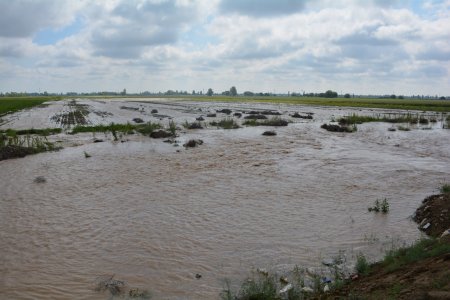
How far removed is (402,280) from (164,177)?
467 inches

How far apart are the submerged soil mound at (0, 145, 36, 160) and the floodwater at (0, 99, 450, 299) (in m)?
0.57

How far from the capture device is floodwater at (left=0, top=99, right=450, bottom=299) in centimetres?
791

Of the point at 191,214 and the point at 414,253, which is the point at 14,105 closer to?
the point at 191,214

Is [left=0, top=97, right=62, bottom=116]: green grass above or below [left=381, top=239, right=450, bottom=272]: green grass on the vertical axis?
above

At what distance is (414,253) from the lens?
690 cm

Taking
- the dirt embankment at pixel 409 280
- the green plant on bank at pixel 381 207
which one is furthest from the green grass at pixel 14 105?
the dirt embankment at pixel 409 280

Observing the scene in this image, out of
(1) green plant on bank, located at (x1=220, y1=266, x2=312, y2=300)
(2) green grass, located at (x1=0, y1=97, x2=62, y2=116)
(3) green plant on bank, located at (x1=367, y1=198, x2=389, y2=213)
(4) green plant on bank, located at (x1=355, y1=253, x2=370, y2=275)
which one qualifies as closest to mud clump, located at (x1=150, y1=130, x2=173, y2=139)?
(3) green plant on bank, located at (x1=367, y1=198, x2=389, y2=213)

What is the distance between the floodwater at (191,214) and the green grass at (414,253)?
0.94 metres

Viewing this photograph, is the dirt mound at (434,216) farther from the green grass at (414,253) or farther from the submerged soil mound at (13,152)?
the submerged soil mound at (13,152)

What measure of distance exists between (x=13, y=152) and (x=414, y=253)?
66.5ft

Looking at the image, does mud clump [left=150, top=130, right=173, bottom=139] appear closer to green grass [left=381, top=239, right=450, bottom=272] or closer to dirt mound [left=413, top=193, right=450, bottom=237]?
dirt mound [left=413, top=193, right=450, bottom=237]

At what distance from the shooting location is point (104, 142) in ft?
87.4

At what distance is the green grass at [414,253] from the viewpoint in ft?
21.6

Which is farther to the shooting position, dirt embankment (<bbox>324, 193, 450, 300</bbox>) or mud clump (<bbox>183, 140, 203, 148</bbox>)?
mud clump (<bbox>183, 140, 203, 148</bbox>)
